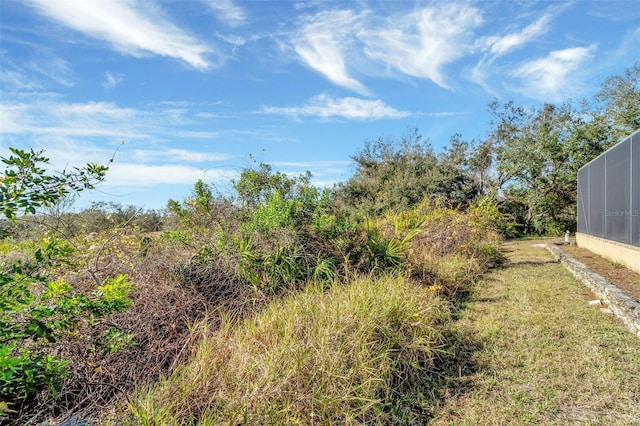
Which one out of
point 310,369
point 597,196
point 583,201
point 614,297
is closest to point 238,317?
point 310,369

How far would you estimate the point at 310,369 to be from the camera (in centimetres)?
291

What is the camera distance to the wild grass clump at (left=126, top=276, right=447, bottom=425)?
8.24 feet

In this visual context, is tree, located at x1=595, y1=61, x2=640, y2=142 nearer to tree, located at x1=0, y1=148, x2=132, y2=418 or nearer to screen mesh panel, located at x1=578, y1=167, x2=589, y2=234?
screen mesh panel, located at x1=578, y1=167, x2=589, y2=234

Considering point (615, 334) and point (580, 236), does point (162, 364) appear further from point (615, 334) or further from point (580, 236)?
point (580, 236)

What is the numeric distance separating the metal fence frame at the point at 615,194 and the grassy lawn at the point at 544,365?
3054 mm

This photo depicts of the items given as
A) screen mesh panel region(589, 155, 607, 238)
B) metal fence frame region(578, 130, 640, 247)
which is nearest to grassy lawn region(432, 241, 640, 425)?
metal fence frame region(578, 130, 640, 247)

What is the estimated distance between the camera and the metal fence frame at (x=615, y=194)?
743 cm

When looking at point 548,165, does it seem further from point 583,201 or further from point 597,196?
point 597,196

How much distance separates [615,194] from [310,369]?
30.7ft

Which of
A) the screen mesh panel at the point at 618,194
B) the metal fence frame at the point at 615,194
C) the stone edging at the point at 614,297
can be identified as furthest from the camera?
the screen mesh panel at the point at 618,194

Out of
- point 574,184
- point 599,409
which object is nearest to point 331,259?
point 599,409

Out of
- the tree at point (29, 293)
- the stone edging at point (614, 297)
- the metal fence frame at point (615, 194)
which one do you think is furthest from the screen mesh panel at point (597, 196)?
the tree at point (29, 293)

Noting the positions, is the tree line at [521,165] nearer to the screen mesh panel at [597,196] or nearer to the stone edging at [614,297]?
the screen mesh panel at [597,196]

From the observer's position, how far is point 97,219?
6492mm
